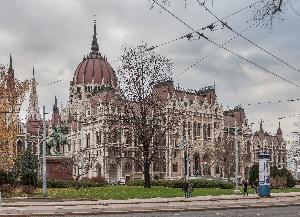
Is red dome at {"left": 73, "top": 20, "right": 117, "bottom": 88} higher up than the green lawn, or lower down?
higher up

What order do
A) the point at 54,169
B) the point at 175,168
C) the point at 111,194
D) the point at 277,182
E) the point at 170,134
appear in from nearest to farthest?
the point at 111,194, the point at 54,169, the point at 277,182, the point at 170,134, the point at 175,168

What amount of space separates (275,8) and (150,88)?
156 ft

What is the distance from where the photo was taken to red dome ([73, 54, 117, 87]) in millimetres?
129250

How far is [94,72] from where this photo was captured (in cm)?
13050

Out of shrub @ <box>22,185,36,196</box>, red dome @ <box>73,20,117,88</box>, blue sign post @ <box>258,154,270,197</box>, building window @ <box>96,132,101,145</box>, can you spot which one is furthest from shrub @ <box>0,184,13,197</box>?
red dome @ <box>73,20,117,88</box>

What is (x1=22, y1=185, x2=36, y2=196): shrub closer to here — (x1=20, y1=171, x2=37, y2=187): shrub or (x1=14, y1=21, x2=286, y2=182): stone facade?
(x1=20, y1=171, x2=37, y2=187): shrub

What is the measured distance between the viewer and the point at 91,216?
73.7ft

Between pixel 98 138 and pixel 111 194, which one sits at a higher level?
pixel 98 138

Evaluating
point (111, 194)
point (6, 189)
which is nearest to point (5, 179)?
point (6, 189)

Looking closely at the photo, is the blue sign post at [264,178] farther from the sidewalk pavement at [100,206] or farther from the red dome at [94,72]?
the red dome at [94,72]

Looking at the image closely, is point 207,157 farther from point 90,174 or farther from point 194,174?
point 90,174

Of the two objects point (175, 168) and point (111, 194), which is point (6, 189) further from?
point (175, 168)

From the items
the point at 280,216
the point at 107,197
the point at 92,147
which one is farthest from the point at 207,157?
the point at 280,216

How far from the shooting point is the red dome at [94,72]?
12925cm
